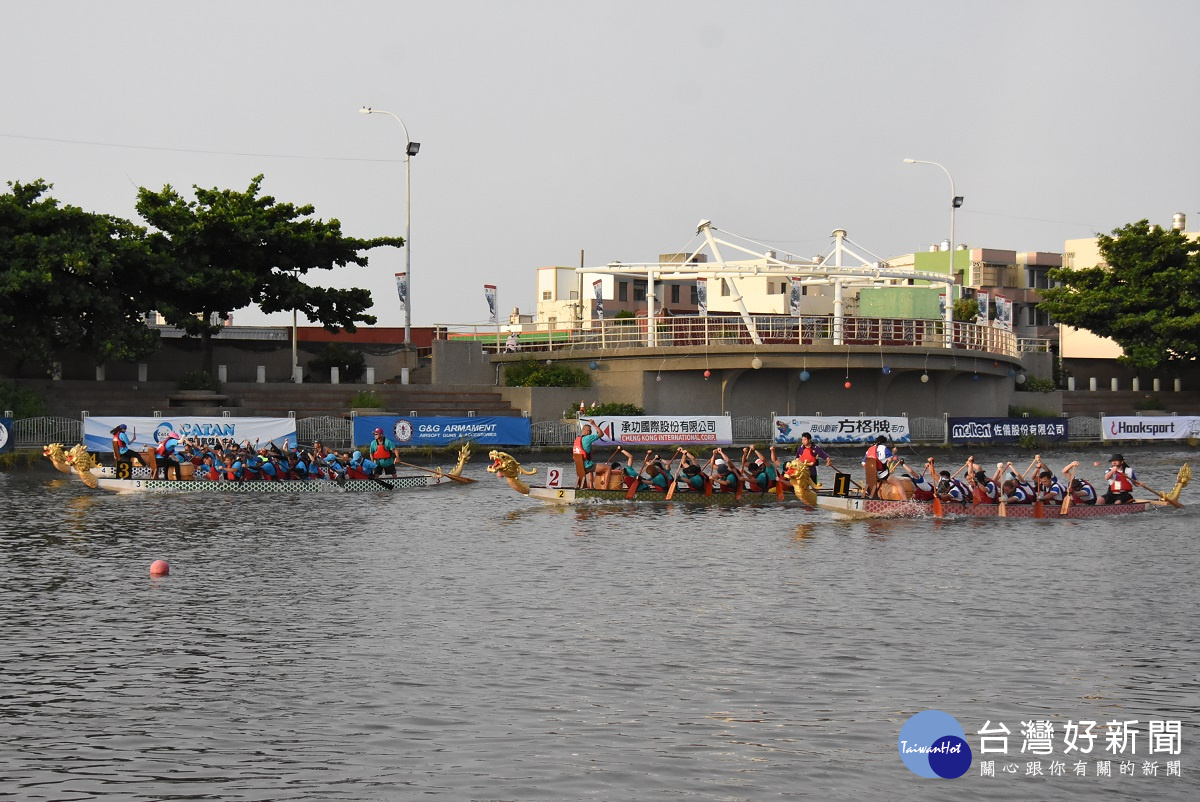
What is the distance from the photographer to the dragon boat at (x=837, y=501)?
3303 centimetres

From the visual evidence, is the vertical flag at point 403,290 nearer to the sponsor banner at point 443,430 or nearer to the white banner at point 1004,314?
the sponsor banner at point 443,430

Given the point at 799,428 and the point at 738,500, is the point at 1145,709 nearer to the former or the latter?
the point at 738,500

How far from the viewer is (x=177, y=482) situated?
38406 millimetres

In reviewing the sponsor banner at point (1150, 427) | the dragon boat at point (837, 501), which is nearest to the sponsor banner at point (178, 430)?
the dragon boat at point (837, 501)

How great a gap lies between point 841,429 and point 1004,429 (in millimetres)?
9203

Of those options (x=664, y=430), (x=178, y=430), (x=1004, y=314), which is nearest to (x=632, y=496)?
(x=664, y=430)

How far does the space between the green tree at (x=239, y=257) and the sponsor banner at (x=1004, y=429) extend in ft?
89.0

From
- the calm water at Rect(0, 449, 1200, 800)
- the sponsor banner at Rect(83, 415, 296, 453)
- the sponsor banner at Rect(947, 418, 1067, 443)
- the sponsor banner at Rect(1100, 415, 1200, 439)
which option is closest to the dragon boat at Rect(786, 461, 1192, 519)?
the calm water at Rect(0, 449, 1200, 800)

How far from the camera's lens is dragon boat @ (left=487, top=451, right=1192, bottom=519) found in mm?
33031

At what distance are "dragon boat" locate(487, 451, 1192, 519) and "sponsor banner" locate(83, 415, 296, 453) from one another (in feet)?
41.4

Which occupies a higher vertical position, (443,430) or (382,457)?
(443,430)

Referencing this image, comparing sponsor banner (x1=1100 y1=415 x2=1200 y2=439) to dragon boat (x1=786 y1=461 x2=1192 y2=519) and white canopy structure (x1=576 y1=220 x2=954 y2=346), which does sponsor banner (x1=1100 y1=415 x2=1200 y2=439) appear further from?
dragon boat (x1=786 y1=461 x2=1192 y2=519)

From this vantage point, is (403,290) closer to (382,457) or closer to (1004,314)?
(382,457)

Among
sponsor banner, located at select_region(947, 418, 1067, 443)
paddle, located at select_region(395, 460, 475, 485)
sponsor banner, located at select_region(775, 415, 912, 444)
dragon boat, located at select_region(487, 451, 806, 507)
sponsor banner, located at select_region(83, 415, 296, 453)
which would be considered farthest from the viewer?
sponsor banner, located at select_region(947, 418, 1067, 443)
